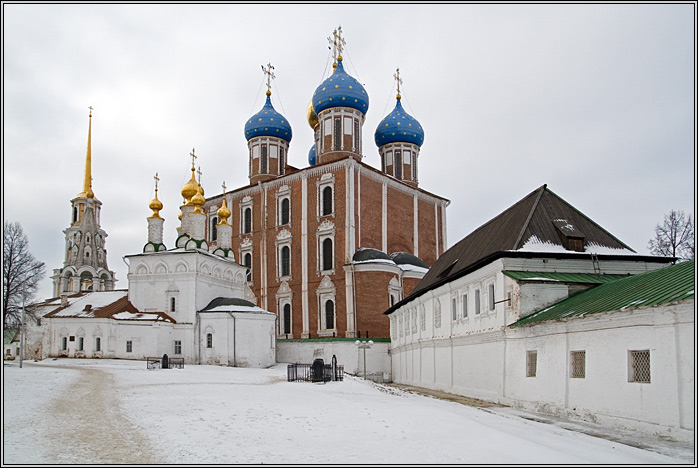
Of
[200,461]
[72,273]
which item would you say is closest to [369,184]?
[72,273]

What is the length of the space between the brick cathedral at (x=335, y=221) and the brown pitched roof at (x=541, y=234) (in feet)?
50.3

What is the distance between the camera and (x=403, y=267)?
131 ft

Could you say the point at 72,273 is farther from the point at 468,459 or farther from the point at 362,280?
the point at 468,459

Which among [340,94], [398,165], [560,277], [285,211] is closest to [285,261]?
[285,211]

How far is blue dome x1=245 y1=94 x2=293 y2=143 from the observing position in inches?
1933

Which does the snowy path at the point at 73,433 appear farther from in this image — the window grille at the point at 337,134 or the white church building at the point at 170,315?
the window grille at the point at 337,134

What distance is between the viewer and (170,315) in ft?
119

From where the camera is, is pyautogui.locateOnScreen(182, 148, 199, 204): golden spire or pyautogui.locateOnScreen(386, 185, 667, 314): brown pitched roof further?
pyautogui.locateOnScreen(182, 148, 199, 204): golden spire

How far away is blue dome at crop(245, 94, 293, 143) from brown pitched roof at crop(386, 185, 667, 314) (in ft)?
95.4

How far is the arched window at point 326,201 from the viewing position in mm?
41062

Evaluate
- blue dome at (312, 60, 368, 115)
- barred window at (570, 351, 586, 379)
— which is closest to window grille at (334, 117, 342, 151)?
blue dome at (312, 60, 368, 115)

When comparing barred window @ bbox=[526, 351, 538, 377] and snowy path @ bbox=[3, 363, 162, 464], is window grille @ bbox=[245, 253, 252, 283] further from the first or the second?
barred window @ bbox=[526, 351, 538, 377]

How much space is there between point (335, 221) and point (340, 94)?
30.9 feet

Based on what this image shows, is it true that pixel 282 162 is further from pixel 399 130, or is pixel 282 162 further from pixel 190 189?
pixel 399 130
